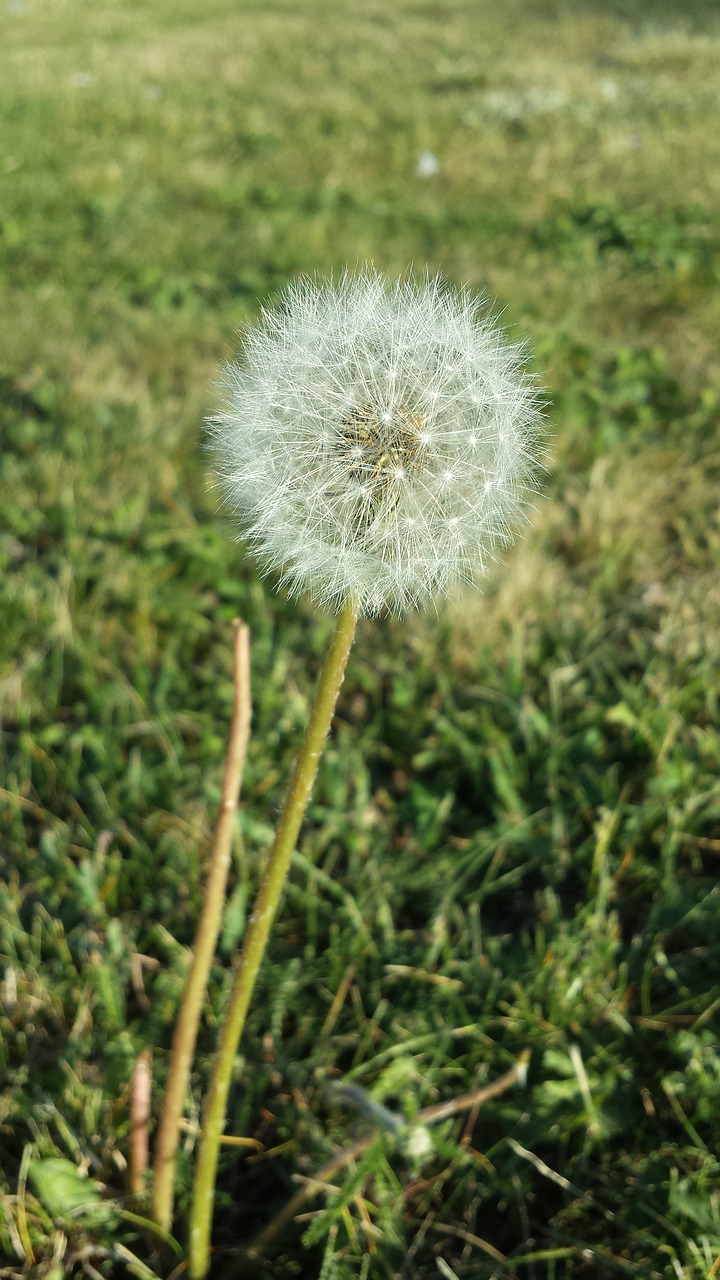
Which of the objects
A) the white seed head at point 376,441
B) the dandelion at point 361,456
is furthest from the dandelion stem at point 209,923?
the white seed head at point 376,441

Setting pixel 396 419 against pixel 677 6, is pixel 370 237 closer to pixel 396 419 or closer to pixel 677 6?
pixel 396 419

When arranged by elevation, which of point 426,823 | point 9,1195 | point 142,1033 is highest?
point 426,823

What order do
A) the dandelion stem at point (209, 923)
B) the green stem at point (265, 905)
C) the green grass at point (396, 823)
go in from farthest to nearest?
the green grass at point (396, 823) < the dandelion stem at point (209, 923) < the green stem at point (265, 905)

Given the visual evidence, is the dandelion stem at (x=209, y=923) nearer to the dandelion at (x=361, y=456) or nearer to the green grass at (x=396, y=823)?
the dandelion at (x=361, y=456)

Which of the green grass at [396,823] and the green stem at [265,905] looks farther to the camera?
the green grass at [396,823]

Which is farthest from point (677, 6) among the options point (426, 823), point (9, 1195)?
point (9, 1195)
